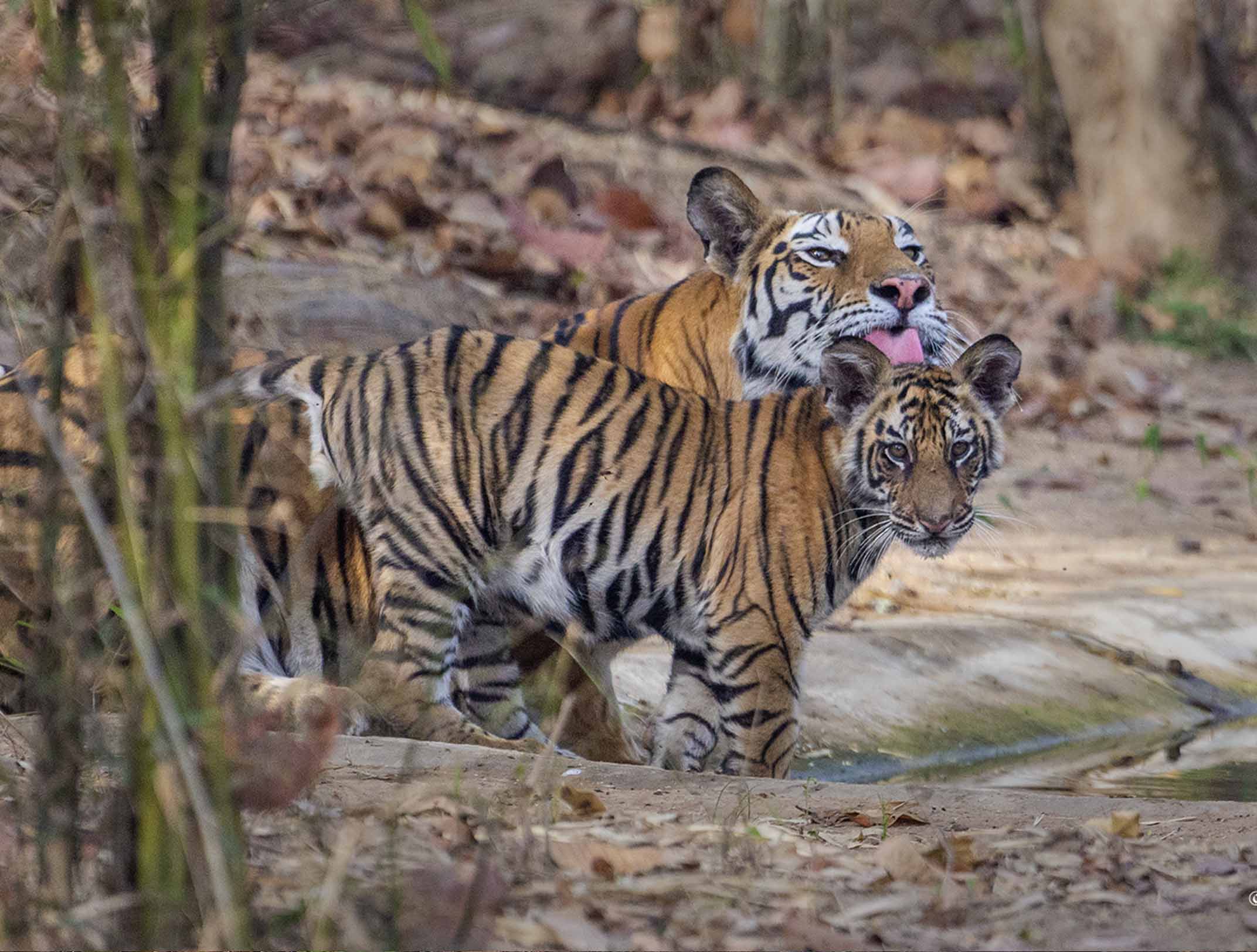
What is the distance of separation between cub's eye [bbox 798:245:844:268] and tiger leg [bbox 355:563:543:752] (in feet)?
5.35

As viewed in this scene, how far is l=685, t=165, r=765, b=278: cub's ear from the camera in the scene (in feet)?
18.5

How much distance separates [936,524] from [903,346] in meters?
0.93

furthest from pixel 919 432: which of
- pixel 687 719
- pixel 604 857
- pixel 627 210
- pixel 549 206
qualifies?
pixel 627 210

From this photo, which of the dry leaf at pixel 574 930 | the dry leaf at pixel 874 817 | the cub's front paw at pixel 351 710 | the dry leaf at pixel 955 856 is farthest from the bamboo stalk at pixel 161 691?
the cub's front paw at pixel 351 710

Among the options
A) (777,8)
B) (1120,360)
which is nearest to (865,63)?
(777,8)

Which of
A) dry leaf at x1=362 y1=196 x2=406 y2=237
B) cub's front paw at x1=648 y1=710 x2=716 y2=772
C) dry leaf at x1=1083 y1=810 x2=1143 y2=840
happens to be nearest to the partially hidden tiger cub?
cub's front paw at x1=648 y1=710 x2=716 y2=772

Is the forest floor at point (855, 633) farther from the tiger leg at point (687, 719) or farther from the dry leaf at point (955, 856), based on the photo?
the tiger leg at point (687, 719)

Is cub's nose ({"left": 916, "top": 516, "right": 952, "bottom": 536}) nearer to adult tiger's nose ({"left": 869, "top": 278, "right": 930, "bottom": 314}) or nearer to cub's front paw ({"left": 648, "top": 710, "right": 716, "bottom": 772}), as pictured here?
cub's front paw ({"left": 648, "top": 710, "right": 716, "bottom": 772})

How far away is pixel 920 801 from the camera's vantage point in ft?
12.3

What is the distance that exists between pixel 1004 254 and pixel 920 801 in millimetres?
8606

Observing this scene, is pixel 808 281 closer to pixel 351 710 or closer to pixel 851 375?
pixel 851 375

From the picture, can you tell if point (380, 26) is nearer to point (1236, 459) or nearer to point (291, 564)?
point (291, 564)

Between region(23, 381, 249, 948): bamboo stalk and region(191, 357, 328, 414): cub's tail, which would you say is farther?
region(191, 357, 328, 414): cub's tail

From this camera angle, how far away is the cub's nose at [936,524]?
14.9 ft
